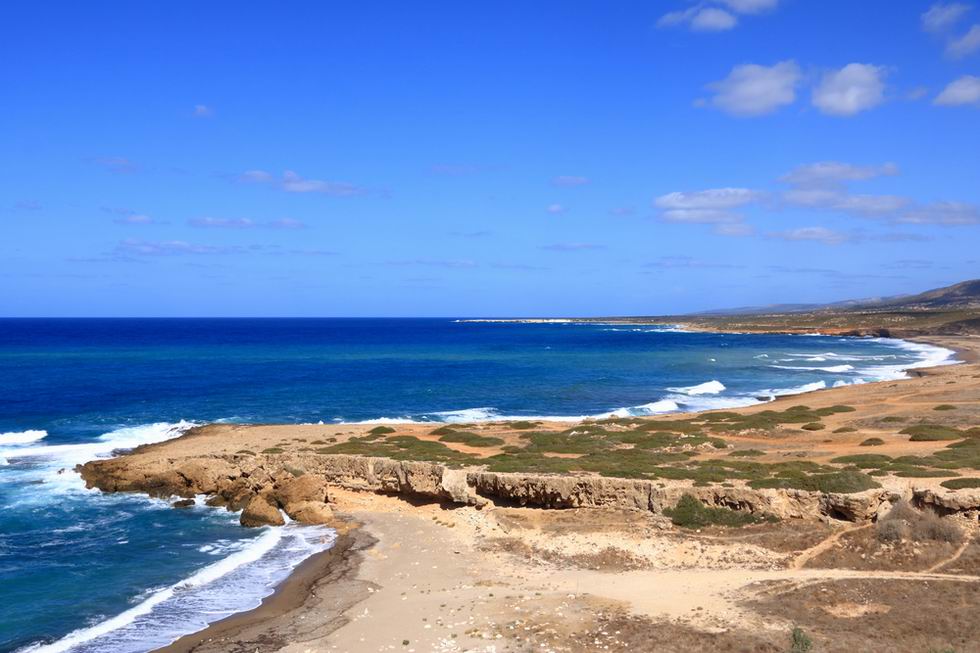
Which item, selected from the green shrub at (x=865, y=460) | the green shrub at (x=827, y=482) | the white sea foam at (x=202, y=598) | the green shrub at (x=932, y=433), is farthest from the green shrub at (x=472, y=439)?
the green shrub at (x=932, y=433)

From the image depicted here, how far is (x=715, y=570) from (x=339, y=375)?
69.1 m

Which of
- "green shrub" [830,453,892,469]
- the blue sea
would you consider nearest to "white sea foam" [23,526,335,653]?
the blue sea

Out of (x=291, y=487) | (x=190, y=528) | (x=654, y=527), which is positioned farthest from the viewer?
(x=291, y=487)

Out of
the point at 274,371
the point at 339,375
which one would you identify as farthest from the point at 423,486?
the point at 274,371

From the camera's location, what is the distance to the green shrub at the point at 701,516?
22.8 metres

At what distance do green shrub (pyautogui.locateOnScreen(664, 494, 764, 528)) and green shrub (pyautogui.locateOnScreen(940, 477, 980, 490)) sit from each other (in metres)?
5.79

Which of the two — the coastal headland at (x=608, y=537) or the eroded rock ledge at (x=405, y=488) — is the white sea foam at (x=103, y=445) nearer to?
the eroded rock ledge at (x=405, y=488)

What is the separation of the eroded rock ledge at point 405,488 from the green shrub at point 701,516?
0.89 feet

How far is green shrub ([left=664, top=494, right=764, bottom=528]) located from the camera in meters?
22.8

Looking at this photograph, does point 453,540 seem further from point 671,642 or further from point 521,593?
point 671,642

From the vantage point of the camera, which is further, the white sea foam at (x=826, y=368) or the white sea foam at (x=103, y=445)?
the white sea foam at (x=826, y=368)

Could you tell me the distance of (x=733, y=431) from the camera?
41.7 metres

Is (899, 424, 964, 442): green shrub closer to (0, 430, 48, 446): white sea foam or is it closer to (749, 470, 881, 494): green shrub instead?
(749, 470, 881, 494): green shrub

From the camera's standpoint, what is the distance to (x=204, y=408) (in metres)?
57.5
